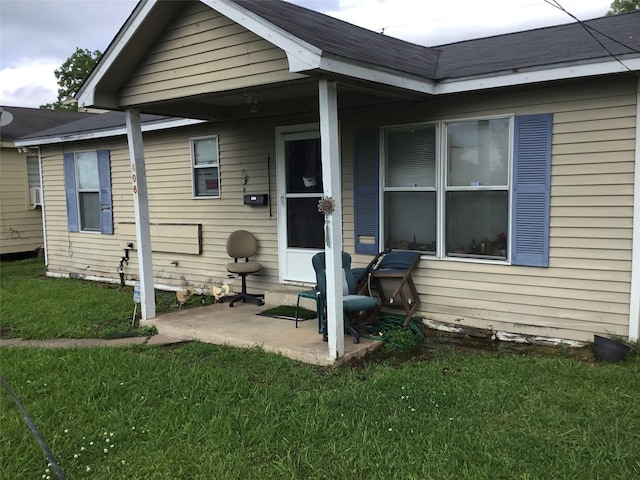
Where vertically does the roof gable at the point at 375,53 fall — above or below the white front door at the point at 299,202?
above

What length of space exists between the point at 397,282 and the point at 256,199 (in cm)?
249

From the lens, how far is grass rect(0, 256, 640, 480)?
288 cm

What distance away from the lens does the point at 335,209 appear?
4.41m

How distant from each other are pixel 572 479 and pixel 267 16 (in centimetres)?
393

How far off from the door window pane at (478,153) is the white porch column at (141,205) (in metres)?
3.43

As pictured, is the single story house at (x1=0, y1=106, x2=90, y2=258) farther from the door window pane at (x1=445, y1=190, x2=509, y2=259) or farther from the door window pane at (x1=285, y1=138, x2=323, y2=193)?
the door window pane at (x1=445, y1=190, x2=509, y2=259)

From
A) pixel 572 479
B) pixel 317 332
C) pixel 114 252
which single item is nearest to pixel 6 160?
pixel 114 252

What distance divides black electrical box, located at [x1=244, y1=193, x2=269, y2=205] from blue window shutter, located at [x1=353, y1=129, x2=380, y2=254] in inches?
58.9

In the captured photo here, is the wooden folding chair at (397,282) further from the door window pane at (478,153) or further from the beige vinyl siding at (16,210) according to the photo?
the beige vinyl siding at (16,210)

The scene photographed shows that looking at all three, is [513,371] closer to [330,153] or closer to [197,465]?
[330,153]

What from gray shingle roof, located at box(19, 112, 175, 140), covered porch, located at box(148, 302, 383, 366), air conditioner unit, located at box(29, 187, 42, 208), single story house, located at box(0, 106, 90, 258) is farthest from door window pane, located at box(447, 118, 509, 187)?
air conditioner unit, located at box(29, 187, 42, 208)

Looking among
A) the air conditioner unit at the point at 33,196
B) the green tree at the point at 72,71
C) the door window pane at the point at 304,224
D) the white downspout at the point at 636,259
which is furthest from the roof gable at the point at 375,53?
the green tree at the point at 72,71

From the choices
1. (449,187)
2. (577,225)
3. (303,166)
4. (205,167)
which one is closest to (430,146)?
(449,187)

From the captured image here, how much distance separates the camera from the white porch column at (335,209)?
14.2 feet
